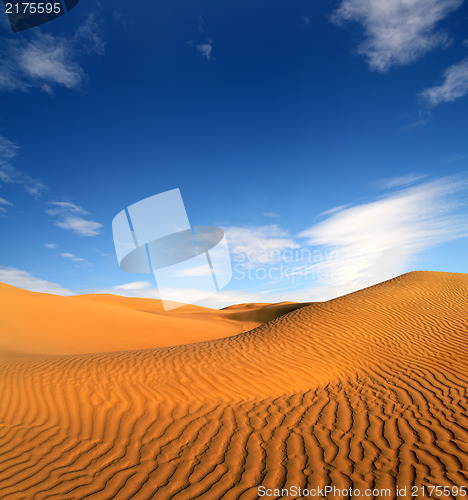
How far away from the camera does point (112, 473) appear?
4051 mm

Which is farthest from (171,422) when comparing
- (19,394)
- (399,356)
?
(399,356)

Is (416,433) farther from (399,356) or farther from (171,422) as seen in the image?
(399,356)

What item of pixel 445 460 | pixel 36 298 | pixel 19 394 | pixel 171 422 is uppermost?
pixel 36 298

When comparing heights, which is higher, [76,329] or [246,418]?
[76,329]

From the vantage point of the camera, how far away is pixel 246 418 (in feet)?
18.8

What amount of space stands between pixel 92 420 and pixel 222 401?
8.76ft

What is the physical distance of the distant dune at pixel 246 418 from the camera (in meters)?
3.79

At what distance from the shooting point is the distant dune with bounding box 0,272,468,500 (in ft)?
12.4

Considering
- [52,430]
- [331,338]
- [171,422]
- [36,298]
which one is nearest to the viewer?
[52,430]

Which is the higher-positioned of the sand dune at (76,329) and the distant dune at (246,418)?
the sand dune at (76,329)

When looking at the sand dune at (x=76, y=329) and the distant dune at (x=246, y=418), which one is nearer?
the distant dune at (x=246, y=418)

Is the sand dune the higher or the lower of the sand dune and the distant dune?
the higher

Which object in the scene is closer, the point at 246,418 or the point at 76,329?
the point at 246,418

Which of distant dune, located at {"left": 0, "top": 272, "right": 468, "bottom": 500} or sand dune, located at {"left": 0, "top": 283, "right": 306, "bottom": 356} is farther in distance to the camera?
sand dune, located at {"left": 0, "top": 283, "right": 306, "bottom": 356}
